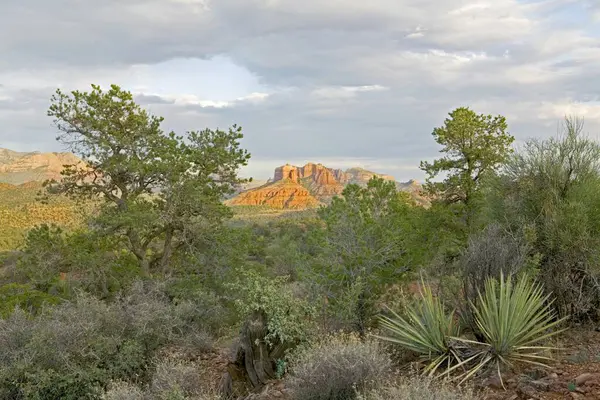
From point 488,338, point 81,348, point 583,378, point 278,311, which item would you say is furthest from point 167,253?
point 583,378

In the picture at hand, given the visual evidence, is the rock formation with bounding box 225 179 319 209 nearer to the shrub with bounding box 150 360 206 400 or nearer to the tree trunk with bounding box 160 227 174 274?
A: the tree trunk with bounding box 160 227 174 274

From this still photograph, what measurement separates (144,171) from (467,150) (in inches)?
450

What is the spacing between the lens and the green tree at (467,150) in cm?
1822

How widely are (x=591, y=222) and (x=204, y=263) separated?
11.2 meters

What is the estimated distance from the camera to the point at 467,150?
60.8 feet

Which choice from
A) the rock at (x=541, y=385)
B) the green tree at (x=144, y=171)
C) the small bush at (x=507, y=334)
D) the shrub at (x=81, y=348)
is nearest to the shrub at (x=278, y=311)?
the shrub at (x=81, y=348)

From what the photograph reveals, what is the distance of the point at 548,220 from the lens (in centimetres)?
920

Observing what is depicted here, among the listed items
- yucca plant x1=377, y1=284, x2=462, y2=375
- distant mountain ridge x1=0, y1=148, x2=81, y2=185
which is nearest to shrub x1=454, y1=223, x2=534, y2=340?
yucca plant x1=377, y1=284, x2=462, y2=375

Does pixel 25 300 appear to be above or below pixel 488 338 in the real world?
below

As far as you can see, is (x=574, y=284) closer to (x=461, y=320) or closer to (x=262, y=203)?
(x=461, y=320)

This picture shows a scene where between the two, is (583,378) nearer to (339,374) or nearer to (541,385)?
(541,385)

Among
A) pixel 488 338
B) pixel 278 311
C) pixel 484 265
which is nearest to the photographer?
pixel 488 338

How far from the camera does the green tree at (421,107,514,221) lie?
59.8ft

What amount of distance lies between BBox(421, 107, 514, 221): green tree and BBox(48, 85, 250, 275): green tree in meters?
7.57
